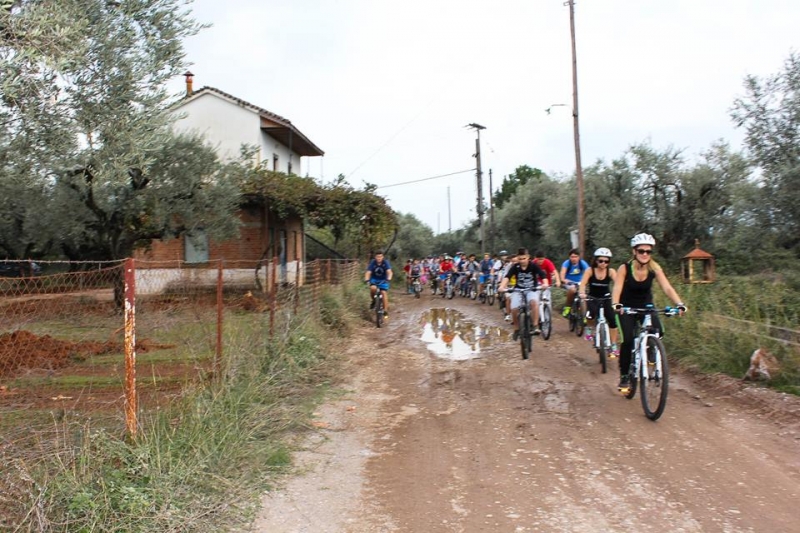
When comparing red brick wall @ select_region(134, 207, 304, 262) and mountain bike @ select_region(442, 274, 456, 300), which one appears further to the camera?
mountain bike @ select_region(442, 274, 456, 300)

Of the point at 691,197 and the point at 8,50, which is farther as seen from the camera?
the point at 691,197

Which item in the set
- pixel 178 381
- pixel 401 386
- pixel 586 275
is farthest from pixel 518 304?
pixel 178 381

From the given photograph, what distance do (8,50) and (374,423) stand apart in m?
4.92

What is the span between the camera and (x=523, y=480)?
540 cm

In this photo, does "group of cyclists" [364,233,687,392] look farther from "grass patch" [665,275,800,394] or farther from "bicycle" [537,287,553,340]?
"grass patch" [665,275,800,394]

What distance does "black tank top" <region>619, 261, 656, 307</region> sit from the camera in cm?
779

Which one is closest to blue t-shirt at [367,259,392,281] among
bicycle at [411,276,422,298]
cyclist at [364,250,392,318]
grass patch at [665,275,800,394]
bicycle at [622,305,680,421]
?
cyclist at [364,250,392,318]

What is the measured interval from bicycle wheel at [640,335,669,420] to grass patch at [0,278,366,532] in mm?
3649

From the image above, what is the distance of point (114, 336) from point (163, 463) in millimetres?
2866

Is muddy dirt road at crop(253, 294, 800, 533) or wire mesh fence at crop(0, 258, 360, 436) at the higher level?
wire mesh fence at crop(0, 258, 360, 436)

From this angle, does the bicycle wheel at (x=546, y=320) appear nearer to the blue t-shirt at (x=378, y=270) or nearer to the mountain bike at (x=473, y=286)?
the blue t-shirt at (x=378, y=270)

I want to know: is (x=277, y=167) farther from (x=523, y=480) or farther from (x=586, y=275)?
(x=523, y=480)

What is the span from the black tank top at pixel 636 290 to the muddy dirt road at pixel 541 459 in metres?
1.21

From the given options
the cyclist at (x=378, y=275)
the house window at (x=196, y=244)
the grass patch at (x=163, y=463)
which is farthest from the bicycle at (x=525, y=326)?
the house window at (x=196, y=244)
